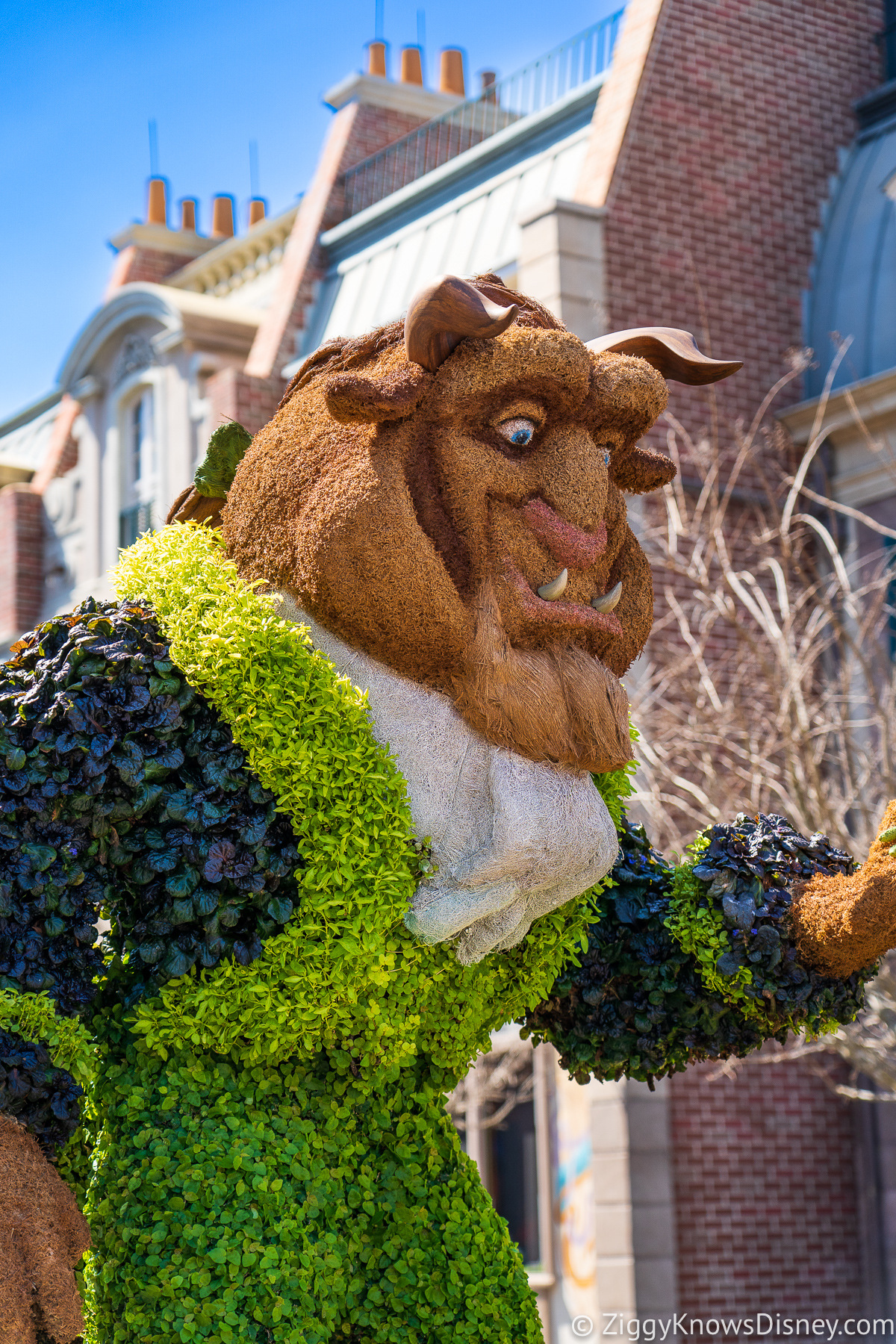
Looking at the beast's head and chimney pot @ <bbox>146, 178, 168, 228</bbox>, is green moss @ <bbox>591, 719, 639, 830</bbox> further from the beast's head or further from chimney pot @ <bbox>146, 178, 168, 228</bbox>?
chimney pot @ <bbox>146, 178, 168, 228</bbox>

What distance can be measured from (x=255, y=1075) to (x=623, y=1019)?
0.93m

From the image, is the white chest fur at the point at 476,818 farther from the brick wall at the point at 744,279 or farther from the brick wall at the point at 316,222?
the brick wall at the point at 316,222

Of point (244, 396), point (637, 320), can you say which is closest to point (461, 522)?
point (637, 320)

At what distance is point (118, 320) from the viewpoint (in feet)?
36.6

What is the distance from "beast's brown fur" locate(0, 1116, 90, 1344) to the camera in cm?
264

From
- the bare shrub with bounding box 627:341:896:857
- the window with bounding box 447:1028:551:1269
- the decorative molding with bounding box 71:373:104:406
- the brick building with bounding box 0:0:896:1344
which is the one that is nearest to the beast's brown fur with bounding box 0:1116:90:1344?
the brick building with bounding box 0:0:896:1344

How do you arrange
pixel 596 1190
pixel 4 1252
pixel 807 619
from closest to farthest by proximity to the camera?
pixel 4 1252 < pixel 596 1190 < pixel 807 619

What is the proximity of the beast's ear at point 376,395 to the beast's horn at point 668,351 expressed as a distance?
0.58 metres

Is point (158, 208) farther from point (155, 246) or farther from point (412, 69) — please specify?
point (412, 69)

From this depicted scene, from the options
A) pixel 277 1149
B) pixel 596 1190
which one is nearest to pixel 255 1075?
pixel 277 1149

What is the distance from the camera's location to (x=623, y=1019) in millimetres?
3475

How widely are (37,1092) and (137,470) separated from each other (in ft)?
30.0

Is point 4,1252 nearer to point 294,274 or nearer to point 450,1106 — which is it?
point 450,1106

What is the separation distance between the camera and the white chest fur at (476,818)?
290 cm
